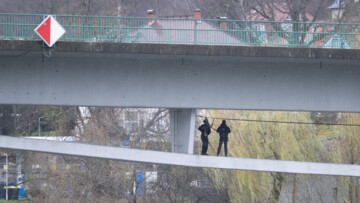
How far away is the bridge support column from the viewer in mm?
13961

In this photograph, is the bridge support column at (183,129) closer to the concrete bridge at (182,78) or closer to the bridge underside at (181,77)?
the concrete bridge at (182,78)

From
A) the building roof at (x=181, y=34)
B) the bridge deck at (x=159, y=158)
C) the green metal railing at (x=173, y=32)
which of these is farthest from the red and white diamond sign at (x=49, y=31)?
the bridge deck at (x=159, y=158)

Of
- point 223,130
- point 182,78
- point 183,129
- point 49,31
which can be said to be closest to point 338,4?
point 223,130

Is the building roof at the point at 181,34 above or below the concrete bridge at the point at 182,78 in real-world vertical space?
above

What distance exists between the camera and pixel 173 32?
45.3ft

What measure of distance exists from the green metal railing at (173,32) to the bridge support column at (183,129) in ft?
6.38

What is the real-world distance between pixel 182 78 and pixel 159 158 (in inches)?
90.1

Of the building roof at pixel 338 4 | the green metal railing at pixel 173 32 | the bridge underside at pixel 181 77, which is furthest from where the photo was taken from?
the building roof at pixel 338 4

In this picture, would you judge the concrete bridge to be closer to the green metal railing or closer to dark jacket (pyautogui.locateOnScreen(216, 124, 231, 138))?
the green metal railing

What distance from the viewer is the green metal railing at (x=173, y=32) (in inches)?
518

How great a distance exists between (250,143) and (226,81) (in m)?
11.3

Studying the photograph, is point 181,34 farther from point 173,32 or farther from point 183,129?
point 183,129

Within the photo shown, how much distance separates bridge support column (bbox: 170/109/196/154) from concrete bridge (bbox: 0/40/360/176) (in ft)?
0.09

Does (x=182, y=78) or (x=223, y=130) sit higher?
(x=182, y=78)
